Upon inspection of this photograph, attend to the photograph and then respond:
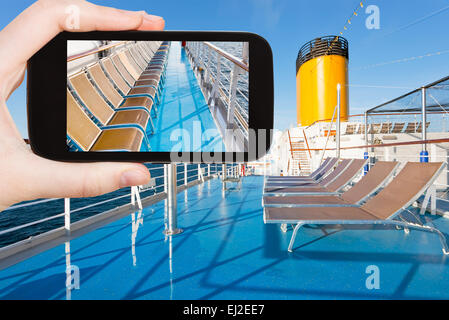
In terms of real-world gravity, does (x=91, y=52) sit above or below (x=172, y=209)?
above

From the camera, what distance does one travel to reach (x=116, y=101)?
0.97 metres

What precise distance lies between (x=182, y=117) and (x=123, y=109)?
26cm

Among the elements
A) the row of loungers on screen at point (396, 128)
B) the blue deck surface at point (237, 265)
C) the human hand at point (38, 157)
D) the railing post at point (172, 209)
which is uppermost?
the row of loungers on screen at point (396, 128)

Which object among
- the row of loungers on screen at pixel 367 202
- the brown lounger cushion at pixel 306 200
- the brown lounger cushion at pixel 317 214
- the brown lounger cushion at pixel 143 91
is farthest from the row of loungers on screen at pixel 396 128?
the brown lounger cushion at pixel 143 91

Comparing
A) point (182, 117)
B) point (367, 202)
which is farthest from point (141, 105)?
point (367, 202)

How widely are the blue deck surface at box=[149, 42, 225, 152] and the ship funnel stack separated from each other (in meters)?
9.79

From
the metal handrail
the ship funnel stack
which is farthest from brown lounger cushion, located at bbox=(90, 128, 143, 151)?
the ship funnel stack

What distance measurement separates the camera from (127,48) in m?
0.97

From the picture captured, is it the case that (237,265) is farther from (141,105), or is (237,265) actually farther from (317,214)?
(141,105)

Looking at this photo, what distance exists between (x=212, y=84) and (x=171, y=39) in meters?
0.66

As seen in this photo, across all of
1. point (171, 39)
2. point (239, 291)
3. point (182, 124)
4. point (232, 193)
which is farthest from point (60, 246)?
point (232, 193)

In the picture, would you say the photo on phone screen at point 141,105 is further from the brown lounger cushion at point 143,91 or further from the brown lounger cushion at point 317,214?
the brown lounger cushion at point 317,214

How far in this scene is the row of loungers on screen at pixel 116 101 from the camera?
75cm

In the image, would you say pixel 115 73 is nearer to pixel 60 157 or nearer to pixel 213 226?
pixel 60 157
